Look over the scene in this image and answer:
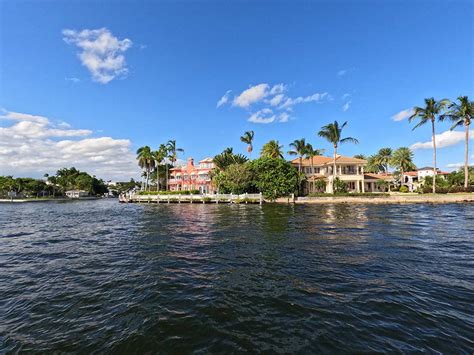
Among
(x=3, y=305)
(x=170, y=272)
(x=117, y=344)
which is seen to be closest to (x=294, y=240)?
(x=170, y=272)

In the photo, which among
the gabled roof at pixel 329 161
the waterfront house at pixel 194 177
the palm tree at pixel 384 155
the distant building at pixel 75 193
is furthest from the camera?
the distant building at pixel 75 193

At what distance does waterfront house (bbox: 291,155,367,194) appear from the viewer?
2093 inches

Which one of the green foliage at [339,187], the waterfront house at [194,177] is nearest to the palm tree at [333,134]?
the green foliage at [339,187]

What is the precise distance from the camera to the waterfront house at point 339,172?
5316cm

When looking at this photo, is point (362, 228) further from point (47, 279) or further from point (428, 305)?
point (47, 279)

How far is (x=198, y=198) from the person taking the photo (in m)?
49.4

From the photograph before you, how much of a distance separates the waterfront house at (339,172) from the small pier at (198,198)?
16463mm

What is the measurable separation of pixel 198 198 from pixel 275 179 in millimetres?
16247

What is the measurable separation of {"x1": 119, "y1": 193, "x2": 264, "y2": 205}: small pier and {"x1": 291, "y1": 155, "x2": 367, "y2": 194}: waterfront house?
648 inches

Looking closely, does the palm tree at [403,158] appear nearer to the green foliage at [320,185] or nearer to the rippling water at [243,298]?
the green foliage at [320,185]

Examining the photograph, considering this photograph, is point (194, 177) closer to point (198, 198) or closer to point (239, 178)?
point (198, 198)

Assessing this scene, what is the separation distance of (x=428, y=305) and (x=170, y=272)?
7729 mm

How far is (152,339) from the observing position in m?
4.82

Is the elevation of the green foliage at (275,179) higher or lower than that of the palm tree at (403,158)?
lower
